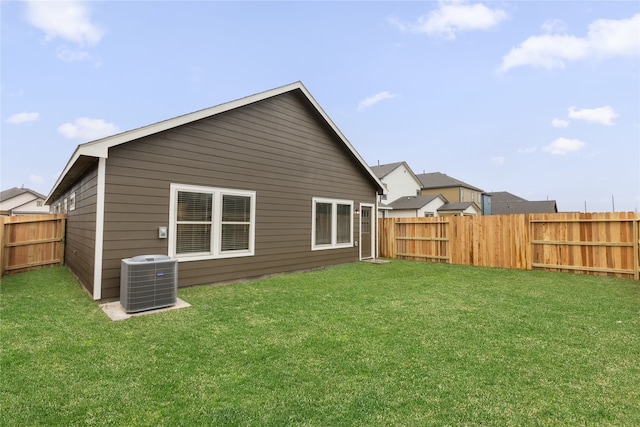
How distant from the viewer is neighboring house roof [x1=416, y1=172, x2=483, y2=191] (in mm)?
34438

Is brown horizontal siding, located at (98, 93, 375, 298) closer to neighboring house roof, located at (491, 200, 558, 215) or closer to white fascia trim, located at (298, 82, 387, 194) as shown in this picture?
white fascia trim, located at (298, 82, 387, 194)

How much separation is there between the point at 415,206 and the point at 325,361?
2504 centimetres

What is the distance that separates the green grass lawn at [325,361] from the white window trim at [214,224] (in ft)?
3.27

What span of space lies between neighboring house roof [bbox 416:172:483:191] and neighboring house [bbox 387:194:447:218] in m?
5.76

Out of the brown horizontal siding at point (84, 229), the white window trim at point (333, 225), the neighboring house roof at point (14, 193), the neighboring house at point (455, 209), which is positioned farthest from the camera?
the neighboring house roof at point (14, 193)

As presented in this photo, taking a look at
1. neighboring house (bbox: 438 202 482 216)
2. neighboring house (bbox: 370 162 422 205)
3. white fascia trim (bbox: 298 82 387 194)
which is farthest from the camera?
neighboring house (bbox: 370 162 422 205)

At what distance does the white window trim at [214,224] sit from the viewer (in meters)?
6.00

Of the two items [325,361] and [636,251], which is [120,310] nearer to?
[325,361]

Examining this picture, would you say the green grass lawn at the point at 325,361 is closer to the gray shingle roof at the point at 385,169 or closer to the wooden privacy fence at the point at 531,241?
the wooden privacy fence at the point at 531,241

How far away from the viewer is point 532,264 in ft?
28.8

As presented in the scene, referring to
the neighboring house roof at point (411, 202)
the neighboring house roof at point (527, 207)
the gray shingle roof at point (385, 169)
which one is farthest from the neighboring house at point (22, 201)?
the neighboring house roof at point (527, 207)

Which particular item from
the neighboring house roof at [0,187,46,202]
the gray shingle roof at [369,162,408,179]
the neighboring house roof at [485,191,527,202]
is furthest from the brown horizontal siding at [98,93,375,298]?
the neighboring house roof at [0,187,46,202]

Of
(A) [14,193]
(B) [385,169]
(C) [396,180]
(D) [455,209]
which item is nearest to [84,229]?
(B) [385,169]

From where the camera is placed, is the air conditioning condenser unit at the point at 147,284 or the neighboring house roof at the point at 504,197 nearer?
the air conditioning condenser unit at the point at 147,284
